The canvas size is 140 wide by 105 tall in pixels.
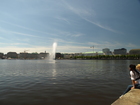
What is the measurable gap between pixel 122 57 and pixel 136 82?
18267 cm

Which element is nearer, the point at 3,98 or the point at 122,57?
the point at 3,98

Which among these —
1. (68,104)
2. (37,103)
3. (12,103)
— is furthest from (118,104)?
(12,103)

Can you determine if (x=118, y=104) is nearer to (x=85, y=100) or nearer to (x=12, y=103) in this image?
(x=85, y=100)

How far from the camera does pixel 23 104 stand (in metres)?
7.26

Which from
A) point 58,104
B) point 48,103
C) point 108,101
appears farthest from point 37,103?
point 108,101

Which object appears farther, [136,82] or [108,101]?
[108,101]

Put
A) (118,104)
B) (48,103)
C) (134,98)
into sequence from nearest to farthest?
(118,104) → (134,98) → (48,103)

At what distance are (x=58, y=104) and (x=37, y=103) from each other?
1352mm

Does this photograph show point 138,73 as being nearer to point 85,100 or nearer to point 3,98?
point 85,100

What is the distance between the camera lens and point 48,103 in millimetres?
7383

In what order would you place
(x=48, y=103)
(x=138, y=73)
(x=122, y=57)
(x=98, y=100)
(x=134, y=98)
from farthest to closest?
(x=122, y=57) → (x=98, y=100) → (x=48, y=103) → (x=138, y=73) → (x=134, y=98)

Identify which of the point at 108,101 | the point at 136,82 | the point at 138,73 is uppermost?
the point at 138,73

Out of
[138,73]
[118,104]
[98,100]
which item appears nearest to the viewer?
[118,104]

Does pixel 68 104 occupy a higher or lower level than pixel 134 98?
lower
